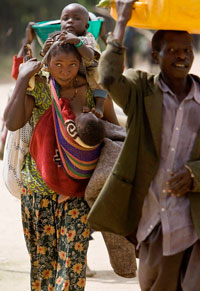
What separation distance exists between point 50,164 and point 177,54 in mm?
1063

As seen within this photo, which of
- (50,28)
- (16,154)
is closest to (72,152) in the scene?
(16,154)

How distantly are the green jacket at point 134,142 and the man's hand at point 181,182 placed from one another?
3cm

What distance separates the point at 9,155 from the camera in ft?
14.0

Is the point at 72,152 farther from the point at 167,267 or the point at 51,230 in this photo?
the point at 167,267

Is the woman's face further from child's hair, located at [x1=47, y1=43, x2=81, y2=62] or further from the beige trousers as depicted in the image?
the beige trousers

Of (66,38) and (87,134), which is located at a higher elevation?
(66,38)

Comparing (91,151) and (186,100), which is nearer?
(186,100)

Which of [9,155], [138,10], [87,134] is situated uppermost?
[138,10]

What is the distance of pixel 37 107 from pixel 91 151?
419 mm

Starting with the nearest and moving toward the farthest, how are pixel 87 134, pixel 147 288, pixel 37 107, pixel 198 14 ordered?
pixel 198 14 < pixel 147 288 < pixel 87 134 < pixel 37 107

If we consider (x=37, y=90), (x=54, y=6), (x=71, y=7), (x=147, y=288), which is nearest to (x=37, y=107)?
(x=37, y=90)

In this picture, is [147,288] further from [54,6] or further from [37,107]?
[54,6]

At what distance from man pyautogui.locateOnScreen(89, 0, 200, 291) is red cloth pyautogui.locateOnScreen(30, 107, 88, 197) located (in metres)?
0.54

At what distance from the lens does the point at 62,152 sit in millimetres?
3973
